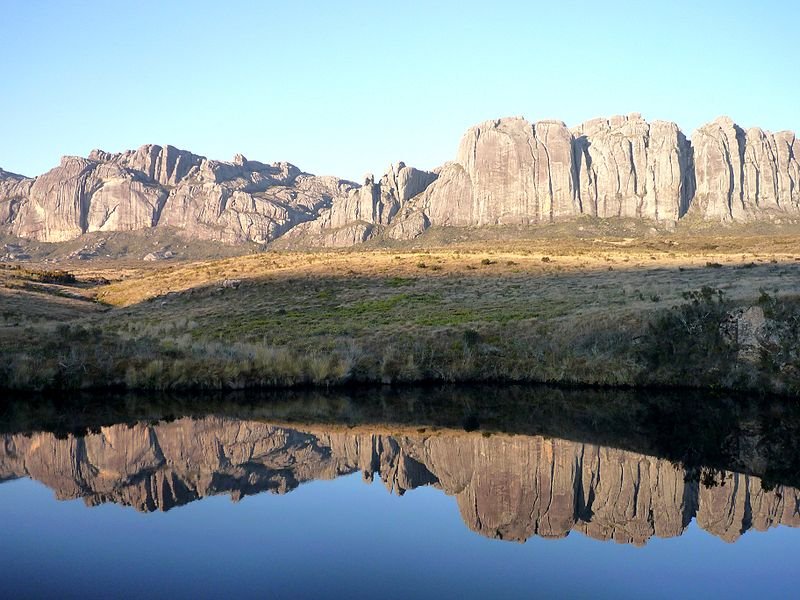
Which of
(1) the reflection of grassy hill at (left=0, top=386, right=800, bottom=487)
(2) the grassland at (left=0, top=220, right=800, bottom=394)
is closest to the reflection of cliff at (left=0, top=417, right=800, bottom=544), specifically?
(1) the reflection of grassy hill at (left=0, top=386, right=800, bottom=487)

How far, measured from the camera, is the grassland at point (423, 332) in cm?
2914

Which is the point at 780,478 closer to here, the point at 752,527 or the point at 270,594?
the point at 752,527

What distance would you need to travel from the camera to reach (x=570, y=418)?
2378 centimetres

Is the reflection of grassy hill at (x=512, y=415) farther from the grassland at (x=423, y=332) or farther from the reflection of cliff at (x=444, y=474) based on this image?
the grassland at (x=423, y=332)

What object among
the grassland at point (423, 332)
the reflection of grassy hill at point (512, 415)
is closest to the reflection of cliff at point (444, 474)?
the reflection of grassy hill at point (512, 415)

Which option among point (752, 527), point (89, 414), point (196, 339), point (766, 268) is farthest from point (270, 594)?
point (766, 268)

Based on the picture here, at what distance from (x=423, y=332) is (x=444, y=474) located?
57.8 feet

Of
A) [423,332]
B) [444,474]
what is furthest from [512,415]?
[423,332]

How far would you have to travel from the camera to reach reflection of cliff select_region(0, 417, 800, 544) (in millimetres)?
14953

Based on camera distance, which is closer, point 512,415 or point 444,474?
point 444,474

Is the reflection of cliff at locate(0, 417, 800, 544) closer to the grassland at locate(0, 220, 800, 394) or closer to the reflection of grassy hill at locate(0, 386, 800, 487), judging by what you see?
the reflection of grassy hill at locate(0, 386, 800, 487)

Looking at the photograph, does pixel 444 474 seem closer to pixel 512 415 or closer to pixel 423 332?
pixel 512 415

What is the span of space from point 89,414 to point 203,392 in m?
5.26

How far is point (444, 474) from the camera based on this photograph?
18.2 metres
